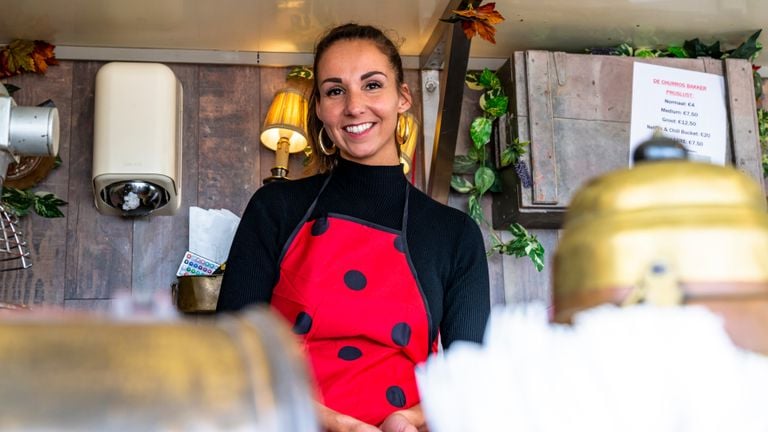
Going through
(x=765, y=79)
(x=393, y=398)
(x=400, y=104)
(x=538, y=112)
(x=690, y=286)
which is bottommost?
(x=393, y=398)

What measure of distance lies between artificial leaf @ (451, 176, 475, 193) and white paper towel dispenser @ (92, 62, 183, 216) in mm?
822

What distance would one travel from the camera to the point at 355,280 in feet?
3.98

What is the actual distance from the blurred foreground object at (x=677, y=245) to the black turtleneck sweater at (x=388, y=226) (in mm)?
905

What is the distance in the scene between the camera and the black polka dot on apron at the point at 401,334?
120 centimetres

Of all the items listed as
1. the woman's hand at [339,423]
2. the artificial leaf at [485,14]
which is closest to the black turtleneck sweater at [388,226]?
the woman's hand at [339,423]

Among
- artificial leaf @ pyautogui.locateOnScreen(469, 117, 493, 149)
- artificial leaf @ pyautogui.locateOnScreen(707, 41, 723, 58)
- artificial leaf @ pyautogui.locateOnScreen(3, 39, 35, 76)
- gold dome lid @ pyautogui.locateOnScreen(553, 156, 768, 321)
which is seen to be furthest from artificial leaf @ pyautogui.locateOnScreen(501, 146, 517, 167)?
gold dome lid @ pyautogui.locateOnScreen(553, 156, 768, 321)

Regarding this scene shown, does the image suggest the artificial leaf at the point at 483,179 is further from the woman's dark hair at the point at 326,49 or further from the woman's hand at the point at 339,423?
the woman's hand at the point at 339,423

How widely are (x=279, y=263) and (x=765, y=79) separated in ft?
7.14

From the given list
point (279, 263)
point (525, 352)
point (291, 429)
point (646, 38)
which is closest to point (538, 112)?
point (646, 38)

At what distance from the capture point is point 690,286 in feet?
1.16

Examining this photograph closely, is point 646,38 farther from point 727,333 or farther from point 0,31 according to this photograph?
point 727,333

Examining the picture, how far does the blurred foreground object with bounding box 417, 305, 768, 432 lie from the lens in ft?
1.13

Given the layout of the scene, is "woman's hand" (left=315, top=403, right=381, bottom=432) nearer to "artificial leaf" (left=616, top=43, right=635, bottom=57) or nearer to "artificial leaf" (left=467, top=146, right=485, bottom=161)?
"artificial leaf" (left=467, top=146, right=485, bottom=161)

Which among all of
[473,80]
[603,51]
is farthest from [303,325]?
[603,51]
